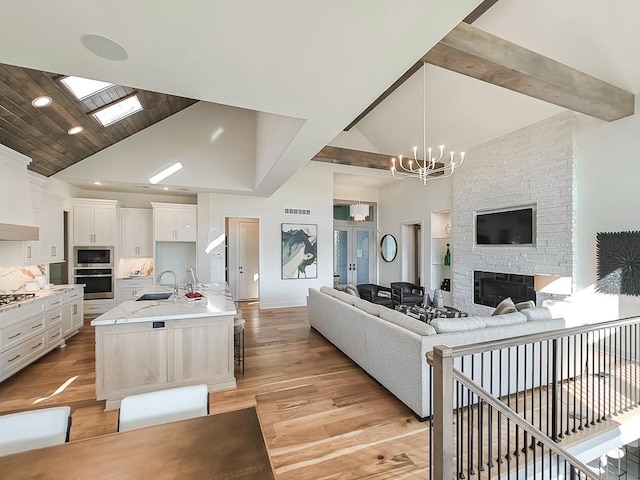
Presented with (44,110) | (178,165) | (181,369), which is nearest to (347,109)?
(181,369)

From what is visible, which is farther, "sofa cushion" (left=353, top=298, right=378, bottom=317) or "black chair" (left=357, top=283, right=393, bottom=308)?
"black chair" (left=357, top=283, right=393, bottom=308)

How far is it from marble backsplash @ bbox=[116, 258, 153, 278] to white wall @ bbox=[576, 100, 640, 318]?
27.2 feet

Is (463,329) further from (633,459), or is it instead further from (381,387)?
(633,459)

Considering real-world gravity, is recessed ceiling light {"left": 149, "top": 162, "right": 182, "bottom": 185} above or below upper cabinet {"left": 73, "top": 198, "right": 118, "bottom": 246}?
above

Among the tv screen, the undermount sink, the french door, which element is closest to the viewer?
the undermount sink

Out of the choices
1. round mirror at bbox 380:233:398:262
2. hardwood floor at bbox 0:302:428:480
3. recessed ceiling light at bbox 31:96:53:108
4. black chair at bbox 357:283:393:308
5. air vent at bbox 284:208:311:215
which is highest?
recessed ceiling light at bbox 31:96:53:108

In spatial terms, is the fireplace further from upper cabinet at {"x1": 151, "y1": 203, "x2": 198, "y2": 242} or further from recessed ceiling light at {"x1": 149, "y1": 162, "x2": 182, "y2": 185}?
recessed ceiling light at {"x1": 149, "y1": 162, "x2": 182, "y2": 185}

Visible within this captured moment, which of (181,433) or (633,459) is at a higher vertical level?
(181,433)

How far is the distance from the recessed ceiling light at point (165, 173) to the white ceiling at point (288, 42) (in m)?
3.69

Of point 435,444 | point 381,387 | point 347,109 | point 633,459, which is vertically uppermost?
point 347,109

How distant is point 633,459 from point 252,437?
453cm

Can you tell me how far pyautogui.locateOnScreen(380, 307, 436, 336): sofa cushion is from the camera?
2571 millimetres

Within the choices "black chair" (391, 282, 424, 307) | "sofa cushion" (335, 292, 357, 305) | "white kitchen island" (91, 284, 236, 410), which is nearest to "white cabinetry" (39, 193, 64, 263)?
"white kitchen island" (91, 284, 236, 410)

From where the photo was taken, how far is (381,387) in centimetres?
315
